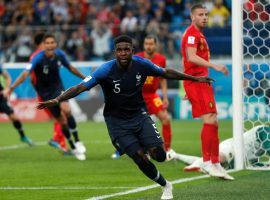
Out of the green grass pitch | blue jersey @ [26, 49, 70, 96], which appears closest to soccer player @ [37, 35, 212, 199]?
the green grass pitch

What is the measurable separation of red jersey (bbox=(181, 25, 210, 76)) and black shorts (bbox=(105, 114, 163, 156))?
2170 mm

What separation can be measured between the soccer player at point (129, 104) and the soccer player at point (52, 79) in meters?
5.37

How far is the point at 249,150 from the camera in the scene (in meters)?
12.8

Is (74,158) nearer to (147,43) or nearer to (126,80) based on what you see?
(147,43)

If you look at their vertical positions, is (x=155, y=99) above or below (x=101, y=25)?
below

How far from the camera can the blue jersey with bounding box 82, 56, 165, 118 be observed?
364 inches

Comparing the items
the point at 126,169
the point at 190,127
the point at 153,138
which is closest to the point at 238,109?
the point at 126,169

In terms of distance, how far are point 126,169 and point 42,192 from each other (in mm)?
2893

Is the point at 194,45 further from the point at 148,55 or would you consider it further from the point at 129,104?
the point at 148,55

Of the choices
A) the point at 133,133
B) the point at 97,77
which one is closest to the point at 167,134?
the point at 133,133

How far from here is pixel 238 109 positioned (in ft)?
41.3

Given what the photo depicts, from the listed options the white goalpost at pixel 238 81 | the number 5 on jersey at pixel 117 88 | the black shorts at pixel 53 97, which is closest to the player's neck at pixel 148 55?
the black shorts at pixel 53 97

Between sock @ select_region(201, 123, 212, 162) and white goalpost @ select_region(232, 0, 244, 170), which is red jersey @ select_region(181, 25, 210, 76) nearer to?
sock @ select_region(201, 123, 212, 162)

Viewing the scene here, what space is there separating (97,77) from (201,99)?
2584 millimetres
